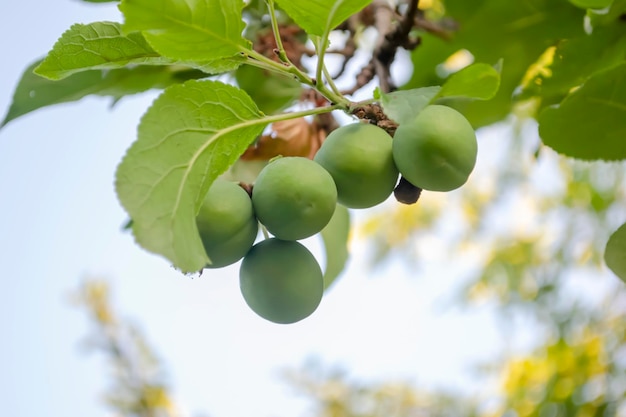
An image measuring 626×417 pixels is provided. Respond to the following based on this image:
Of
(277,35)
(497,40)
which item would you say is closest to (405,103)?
(277,35)

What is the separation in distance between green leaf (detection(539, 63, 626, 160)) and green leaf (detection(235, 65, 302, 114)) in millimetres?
533

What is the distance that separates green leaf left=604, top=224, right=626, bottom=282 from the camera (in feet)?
2.96

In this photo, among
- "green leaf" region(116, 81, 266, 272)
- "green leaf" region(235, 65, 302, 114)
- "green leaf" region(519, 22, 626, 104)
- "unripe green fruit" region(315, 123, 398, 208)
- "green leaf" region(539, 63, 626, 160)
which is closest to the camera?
"green leaf" region(116, 81, 266, 272)

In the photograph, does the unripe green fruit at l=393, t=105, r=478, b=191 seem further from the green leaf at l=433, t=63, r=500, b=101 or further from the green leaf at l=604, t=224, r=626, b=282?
the green leaf at l=604, t=224, r=626, b=282

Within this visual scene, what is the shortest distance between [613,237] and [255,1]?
30.5 inches

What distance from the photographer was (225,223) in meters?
0.68

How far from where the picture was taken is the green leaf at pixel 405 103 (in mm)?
661

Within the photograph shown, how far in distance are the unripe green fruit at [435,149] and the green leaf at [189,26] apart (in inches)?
8.2

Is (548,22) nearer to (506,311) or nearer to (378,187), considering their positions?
(378,187)

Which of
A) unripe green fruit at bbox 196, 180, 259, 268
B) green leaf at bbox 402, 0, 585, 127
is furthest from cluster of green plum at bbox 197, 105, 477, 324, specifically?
green leaf at bbox 402, 0, 585, 127

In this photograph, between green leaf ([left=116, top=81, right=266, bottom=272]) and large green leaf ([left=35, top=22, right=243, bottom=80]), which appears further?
large green leaf ([left=35, top=22, right=243, bottom=80])

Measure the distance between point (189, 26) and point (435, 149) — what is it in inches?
11.0

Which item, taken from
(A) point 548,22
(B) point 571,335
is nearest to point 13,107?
(A) point 548,22

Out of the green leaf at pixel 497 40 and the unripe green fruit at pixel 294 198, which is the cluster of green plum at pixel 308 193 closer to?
the unripe green fruit at pixel 294 198
